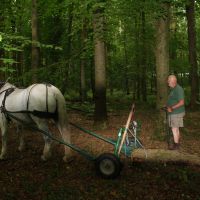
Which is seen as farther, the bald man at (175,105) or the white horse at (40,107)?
the bald man at (175,105)

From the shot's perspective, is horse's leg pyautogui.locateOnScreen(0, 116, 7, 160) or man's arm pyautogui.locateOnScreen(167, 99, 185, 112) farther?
horse's leg pyautogui.locateOnScreen(0, 116, 7, 160)

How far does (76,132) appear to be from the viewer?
536 inches

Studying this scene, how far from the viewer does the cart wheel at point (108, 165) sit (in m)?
7.83

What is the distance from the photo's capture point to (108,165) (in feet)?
26.0

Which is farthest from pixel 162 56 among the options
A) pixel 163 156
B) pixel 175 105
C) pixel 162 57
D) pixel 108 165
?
pixel 108 165

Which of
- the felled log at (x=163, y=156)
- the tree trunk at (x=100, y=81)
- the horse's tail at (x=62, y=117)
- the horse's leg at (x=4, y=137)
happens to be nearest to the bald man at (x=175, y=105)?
the felled log at (x=163, y=156)

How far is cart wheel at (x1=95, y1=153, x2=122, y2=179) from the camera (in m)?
7.83

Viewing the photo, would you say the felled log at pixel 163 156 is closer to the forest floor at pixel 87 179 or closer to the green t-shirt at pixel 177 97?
the forest floor at pixel 87 179

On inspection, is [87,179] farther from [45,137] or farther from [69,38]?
[69,38]

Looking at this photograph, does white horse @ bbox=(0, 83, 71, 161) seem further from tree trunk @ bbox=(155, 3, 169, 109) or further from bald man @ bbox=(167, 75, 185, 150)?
tree trunk @ bbox=(155, 3, 169, 109)

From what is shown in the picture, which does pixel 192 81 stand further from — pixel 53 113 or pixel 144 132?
pixel 53 113

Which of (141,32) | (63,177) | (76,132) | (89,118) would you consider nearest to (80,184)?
(63,177)

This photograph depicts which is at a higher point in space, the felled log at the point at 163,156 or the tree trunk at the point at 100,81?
the tree trunk at the point at 100,81

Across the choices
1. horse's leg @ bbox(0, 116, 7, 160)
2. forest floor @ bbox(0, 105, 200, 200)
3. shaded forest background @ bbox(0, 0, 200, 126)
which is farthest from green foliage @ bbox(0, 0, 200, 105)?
forest floor @ bbox(0, 105, 200, 200)
